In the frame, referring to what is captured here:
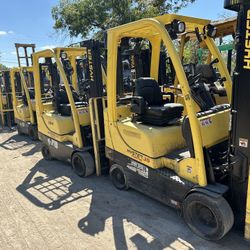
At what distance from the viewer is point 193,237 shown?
3.17 meters

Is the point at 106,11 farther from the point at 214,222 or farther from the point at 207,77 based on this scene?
the point at 214,222

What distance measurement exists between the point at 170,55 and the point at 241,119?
102cm

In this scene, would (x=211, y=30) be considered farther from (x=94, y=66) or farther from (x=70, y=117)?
(x=70, y=117)

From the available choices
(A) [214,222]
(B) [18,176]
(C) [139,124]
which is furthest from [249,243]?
(B) [18,176]

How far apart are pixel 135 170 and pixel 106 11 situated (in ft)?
42.6

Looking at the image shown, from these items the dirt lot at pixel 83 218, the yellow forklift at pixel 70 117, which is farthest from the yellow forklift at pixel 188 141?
the yellow forklift at pixel 70 117

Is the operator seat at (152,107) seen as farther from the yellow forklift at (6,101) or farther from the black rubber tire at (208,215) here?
the yellow forklift at (6,101)

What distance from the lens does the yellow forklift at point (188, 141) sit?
2.86 m

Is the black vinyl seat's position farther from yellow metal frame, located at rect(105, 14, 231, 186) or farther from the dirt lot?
the dirt lot

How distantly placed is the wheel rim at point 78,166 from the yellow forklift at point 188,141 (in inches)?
29.8

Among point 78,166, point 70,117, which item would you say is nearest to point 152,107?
point 78,166

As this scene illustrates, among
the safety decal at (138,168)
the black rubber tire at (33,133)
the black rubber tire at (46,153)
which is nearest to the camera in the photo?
the safety decal at (138,168)

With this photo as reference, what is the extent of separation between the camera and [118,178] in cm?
452

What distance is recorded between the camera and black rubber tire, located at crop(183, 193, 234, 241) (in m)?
2.90
